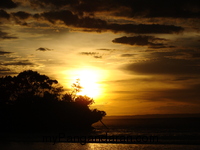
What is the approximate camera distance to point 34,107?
310 ft

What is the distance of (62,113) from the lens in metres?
99.4

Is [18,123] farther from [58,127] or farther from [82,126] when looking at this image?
[82,126]

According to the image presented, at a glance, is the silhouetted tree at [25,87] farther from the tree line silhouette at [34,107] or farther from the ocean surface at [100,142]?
the ocean surface at [100,142]

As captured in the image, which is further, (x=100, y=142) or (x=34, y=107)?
(x=34, y=107)

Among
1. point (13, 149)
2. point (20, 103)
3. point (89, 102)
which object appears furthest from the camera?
point (89, 102)

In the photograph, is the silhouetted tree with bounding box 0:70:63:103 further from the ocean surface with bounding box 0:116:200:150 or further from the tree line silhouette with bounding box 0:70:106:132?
the ocean surface with bounding box 0:116:200:150

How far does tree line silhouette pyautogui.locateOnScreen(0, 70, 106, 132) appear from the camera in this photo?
94.6 metres

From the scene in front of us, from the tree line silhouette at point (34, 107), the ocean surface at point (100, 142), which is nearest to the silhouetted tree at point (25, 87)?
the tree line silhouette at point (34, 107)

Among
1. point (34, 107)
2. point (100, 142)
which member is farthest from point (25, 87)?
point (100, 142)

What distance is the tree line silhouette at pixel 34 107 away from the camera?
9456cm

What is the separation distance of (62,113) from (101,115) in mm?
15259

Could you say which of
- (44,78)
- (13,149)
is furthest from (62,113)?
(13,149)

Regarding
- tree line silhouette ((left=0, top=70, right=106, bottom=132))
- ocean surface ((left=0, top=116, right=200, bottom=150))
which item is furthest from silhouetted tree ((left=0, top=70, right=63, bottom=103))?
ocean surface ((left=0, top=116, right=200, bottom=150))

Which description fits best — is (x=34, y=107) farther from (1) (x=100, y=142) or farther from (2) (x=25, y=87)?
(1) (x=100, y=142)
